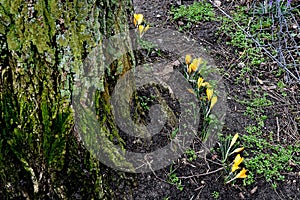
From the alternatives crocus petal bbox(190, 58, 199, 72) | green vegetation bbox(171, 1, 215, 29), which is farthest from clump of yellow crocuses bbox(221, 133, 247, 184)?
green vegetation bbox(171, 1, 215, 29)

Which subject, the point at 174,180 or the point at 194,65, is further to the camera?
the point at 194,65

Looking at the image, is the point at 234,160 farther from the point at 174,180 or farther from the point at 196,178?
the point at 174,180

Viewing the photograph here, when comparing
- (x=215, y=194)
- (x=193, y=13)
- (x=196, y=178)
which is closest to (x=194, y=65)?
(x=196, y=178)

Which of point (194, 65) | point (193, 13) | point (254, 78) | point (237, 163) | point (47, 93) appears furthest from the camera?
point (193, 13)

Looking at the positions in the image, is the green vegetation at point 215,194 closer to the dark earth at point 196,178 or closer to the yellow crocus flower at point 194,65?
the dark earth at point 196,178

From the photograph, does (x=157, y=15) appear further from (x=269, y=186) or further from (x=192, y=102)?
(x=269, y=186)

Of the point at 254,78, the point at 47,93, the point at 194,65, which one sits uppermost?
the point at 47,93

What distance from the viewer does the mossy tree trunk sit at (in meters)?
1.45

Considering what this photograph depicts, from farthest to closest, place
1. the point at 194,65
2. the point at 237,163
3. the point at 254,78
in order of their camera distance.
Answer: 1. the point at 254,78
2. the point at 194,65
3. the point at 237,163

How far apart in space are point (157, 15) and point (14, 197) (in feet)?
8.86

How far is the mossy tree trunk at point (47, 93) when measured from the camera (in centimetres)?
145

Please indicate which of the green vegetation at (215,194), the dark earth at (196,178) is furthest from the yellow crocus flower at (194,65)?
the green vegetation at (215,194)

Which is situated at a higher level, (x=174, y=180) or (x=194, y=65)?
(x=194, y=65)

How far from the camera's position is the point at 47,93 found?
5.21 ft
